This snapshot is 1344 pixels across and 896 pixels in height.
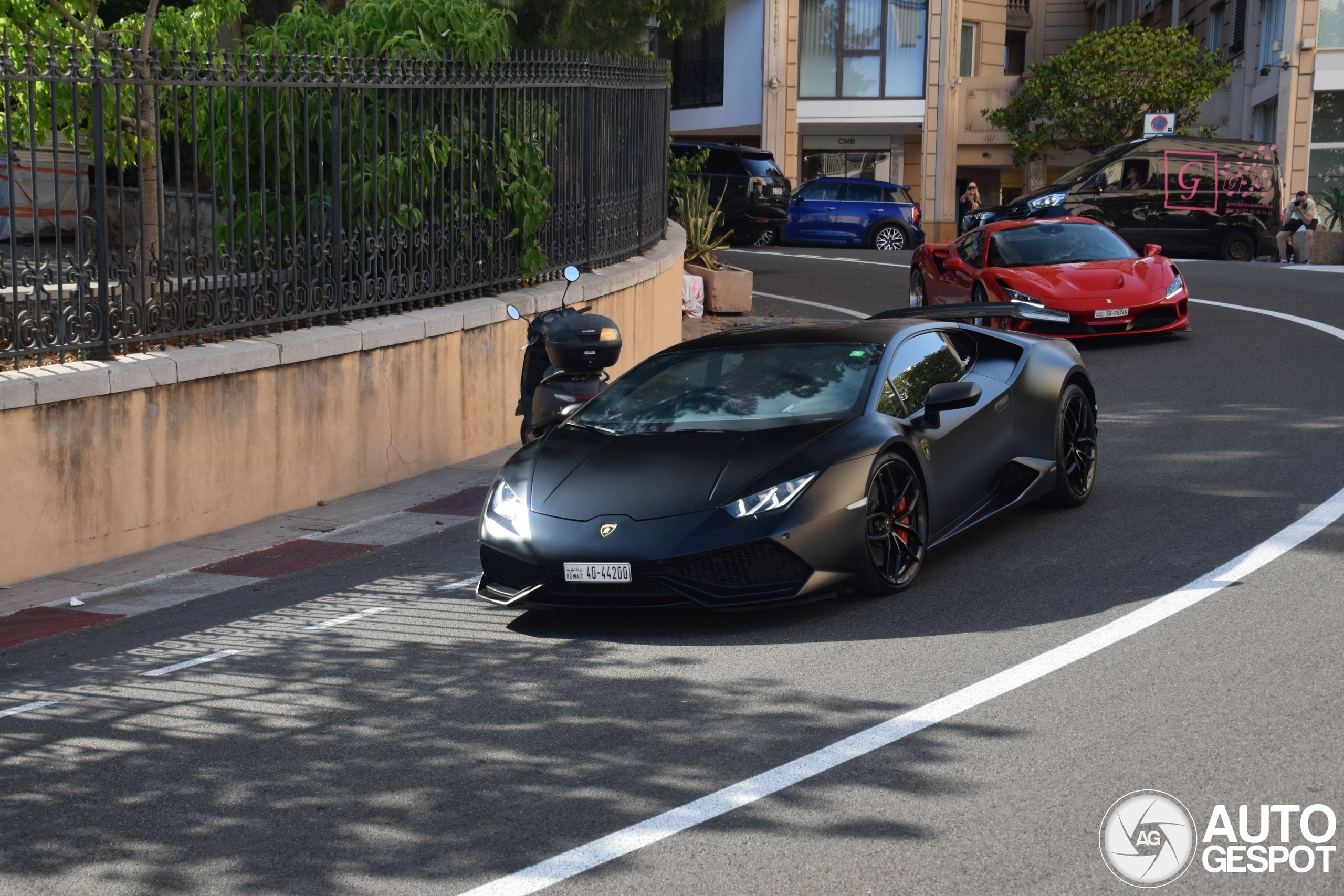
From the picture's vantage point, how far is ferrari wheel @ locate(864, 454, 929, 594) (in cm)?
687

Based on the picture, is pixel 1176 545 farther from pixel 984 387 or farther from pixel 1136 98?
pixel 1136 98

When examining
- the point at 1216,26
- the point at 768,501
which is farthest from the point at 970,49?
the point at 768,501

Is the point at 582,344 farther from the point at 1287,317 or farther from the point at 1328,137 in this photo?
the point at 1328,137

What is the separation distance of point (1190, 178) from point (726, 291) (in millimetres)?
12184

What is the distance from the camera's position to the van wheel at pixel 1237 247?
2822cm

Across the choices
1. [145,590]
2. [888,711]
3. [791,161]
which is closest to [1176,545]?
[888,711]

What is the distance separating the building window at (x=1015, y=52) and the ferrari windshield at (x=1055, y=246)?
41436 millimetres

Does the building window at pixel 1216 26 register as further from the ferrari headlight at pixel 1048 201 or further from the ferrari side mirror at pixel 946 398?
the ferrari side mirror at pixel 946 398

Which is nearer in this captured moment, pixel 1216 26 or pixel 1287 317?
pixel 1287 317

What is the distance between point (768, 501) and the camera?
6.55m

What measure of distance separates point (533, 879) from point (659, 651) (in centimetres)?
225

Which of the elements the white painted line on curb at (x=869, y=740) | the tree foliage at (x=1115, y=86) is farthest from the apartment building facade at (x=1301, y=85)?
the white painted line on curb at (x=869, y=740)

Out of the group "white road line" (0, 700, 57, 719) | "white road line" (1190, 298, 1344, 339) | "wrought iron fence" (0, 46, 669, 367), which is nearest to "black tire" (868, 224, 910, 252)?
"white road line" (1190, 298, 1344, 339)

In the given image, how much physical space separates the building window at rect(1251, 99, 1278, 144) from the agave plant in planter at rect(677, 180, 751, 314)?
2159cm
